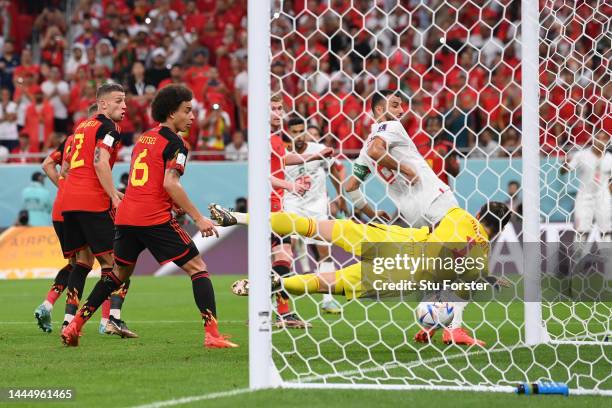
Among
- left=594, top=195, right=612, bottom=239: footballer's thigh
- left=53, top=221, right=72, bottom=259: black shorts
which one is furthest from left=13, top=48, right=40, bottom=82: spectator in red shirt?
left=53, top=221, right=72, bottom=259: black shorts

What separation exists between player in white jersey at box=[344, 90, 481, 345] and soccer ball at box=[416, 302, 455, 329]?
2.0 inches

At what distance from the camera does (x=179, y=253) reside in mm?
7500

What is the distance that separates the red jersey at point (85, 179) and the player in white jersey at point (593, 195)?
5.28 meters

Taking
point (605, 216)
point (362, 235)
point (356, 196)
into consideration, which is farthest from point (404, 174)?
point (605, 216)

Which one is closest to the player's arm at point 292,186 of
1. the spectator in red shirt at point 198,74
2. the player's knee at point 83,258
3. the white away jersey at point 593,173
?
the player's knee at point 83,258

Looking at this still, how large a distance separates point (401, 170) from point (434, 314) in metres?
1.07

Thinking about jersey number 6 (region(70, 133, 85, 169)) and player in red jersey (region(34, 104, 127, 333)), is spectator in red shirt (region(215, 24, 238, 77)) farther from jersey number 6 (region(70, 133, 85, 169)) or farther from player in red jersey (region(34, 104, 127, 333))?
jersey number 6 (region(70, 133, 85, 169))

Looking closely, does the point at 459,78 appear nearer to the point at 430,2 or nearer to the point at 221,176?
the point at 221,176

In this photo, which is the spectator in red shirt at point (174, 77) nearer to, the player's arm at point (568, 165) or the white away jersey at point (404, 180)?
the player's arm at point (568, 165)

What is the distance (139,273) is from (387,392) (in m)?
12.4

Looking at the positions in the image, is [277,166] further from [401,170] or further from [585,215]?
[585,215]

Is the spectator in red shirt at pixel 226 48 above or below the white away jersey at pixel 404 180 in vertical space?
above

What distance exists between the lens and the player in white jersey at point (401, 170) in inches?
286

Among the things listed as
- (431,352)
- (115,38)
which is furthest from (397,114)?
(115,38)
